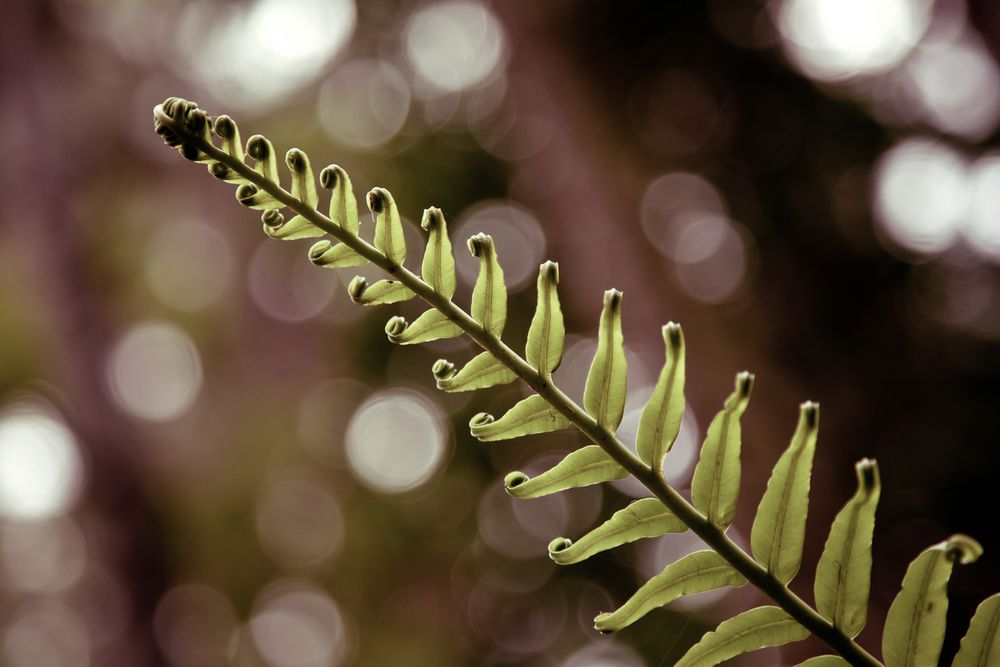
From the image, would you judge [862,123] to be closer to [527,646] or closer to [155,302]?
[527,646]

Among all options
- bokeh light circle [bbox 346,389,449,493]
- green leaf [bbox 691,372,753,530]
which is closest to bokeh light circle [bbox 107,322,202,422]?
bokeh light circle [bbox 346,389,449,493]

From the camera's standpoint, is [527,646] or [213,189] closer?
[527,646]

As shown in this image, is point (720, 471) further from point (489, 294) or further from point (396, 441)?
point (396, 441)

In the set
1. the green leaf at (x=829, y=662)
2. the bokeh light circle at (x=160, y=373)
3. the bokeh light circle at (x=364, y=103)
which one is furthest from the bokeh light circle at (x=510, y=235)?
the green leaf at (x=829, y=662)

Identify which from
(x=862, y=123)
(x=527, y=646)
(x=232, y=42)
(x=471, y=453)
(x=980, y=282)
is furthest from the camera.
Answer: (x=232, y=42)

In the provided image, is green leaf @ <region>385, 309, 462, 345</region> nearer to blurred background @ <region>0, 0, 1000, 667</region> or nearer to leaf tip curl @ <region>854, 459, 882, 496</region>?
leaf tip curl @ <region>854, 459, 882, 496</region>

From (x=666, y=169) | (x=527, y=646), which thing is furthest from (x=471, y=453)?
(x=666, y=169)

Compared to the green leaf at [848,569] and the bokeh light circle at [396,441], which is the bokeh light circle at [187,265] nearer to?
the bokeh light circle at [396,441]
